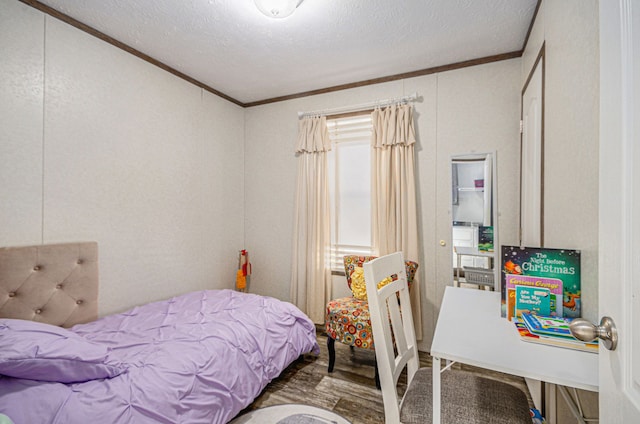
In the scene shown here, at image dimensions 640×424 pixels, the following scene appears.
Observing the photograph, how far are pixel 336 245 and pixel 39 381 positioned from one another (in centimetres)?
243

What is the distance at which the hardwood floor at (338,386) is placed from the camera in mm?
1977

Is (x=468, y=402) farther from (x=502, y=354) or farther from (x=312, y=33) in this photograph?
(x=312, y=33)

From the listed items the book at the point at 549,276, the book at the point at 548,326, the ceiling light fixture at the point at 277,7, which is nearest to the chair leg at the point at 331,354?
the book at the point at 549,276

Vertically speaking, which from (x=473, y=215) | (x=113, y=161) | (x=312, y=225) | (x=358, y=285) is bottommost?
(x=358, y=285)

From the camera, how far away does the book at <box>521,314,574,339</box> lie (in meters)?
1.10

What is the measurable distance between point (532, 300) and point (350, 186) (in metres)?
2.10

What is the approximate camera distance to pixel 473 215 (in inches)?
101

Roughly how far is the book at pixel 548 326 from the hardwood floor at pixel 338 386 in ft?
3.89

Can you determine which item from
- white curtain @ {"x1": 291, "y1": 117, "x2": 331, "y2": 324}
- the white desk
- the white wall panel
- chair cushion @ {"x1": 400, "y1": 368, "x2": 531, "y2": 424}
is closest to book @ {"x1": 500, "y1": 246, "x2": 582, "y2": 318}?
the white desk

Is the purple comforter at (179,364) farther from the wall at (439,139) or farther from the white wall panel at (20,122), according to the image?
the wall at (439,139)

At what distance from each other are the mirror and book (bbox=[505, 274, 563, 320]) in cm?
110

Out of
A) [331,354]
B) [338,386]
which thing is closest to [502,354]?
[338,386]

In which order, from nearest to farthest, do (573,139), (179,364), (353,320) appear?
(573,139)
(179,364)
(353,320)

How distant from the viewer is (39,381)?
1271 millimetres
